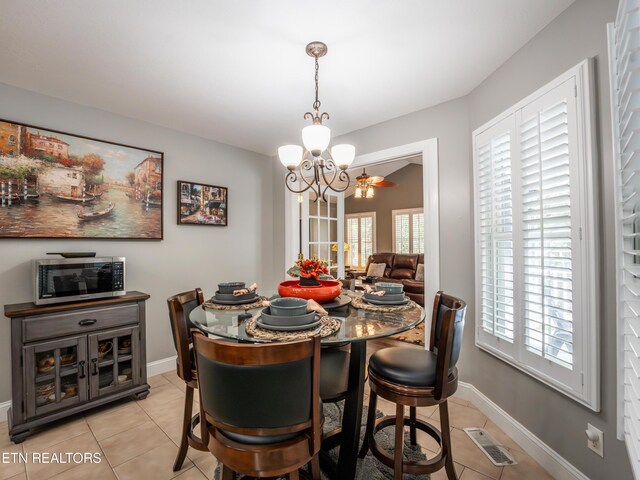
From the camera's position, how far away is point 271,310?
136 centimetres

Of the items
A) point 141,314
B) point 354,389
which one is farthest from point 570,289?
point 141,314

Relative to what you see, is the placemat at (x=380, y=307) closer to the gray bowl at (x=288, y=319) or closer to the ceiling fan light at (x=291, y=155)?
the gray bowl at (x=288, y=319)

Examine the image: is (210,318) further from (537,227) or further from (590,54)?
(590,54)

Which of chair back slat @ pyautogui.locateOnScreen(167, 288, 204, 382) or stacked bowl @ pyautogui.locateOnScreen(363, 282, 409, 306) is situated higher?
stacked bowl @ pyautogui.locateOnScreen(363, 282, 409, 306)

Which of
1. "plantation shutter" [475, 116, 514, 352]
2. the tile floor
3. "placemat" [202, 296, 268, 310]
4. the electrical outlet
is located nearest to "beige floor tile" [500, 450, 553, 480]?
the tile floor

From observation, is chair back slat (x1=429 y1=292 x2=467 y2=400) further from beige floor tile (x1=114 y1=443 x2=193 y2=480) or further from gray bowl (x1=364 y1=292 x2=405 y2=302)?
beige floor tile (x1=114 y1=443 x2=193 y2=480)

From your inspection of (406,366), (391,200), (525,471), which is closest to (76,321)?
(406,366)

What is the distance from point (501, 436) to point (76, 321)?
3.12 metres

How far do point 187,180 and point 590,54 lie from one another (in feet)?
10.9

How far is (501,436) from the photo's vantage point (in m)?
2.03

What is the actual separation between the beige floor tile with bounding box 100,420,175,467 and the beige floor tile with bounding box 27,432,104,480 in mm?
74

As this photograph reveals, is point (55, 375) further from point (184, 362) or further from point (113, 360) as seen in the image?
point (184, 362)

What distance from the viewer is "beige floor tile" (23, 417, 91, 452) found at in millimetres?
1982

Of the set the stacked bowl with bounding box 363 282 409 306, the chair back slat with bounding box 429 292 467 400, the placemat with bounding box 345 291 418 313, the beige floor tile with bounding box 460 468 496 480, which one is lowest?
the beige floor tile with bounding box 460 468 496 480
